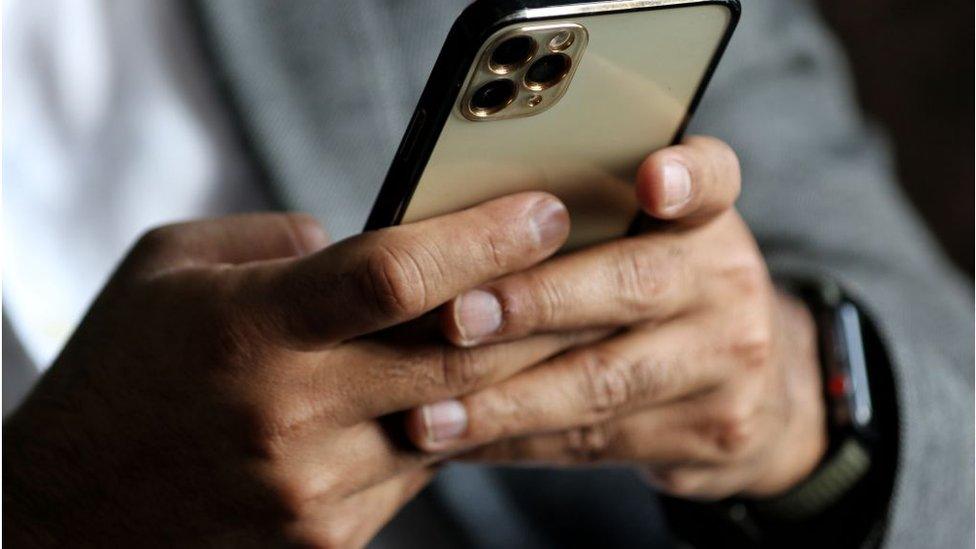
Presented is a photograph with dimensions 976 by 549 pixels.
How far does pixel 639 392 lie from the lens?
31cm

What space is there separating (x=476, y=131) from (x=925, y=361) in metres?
0.28

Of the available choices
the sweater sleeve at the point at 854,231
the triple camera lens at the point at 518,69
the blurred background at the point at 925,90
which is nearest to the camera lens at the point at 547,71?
the triple camera lens at the point at 518,69

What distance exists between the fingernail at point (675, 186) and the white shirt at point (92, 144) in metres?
0.28

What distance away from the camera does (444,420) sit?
0.29 meters

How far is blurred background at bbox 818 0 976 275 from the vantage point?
64 cm

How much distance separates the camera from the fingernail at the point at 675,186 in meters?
0.26

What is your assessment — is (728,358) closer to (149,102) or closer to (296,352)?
(296,352)

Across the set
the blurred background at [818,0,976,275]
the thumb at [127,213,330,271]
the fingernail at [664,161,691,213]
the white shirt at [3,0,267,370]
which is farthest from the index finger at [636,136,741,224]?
the blurred background at [818,0,976,275]

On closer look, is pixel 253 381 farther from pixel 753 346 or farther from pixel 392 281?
pixel 753 346

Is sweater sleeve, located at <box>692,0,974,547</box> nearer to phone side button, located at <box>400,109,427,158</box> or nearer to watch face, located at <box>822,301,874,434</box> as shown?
watch face, located at <box>822,301,874,434</box>

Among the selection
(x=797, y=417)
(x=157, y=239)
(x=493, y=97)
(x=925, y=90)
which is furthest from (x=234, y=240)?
(x=925, y=90)

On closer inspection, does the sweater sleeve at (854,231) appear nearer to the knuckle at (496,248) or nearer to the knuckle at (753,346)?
the knuckle at (753,346)

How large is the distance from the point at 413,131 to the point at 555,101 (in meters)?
0.04

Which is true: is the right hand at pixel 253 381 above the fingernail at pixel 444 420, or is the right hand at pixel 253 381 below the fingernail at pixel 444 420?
above
